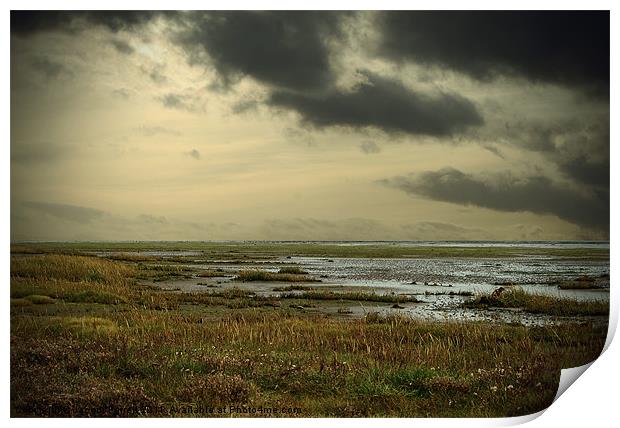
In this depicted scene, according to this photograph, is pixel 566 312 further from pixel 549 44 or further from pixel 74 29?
pixel 74 29

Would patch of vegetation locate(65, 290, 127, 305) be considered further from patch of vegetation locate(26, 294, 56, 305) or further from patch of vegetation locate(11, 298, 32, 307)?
patch of vegetation locate(11, 298, 32, 307)

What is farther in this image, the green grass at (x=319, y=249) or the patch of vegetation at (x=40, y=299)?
the green grass at (x=319, y=249)

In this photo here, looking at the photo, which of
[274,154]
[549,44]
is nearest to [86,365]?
[274,154]

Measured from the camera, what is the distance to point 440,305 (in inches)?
240

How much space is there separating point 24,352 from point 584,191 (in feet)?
17.1

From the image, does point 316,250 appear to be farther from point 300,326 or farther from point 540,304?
point 540,304

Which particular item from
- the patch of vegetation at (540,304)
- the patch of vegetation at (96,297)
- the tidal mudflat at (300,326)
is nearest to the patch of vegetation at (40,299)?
the tidal mudflat at (300,326)

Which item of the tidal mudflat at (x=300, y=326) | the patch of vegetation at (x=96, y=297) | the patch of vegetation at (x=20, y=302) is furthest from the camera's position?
the patch of vegetation at (x=96, y=297)

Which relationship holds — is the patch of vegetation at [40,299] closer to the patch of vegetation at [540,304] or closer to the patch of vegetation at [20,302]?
the patch of vegetation at [20,302]

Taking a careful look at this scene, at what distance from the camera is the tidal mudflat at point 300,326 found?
5352 mm

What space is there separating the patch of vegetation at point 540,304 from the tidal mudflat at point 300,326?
0.04 feet

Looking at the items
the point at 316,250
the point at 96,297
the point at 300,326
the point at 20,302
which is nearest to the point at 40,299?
the point at 20,302

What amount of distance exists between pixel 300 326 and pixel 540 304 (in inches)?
89.0

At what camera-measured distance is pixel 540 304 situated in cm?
613
